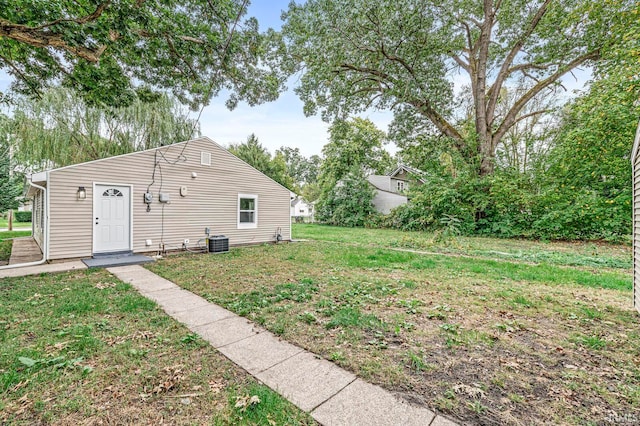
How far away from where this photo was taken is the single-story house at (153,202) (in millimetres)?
6383

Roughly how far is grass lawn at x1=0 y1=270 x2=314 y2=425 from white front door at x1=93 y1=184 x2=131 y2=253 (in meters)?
3.68

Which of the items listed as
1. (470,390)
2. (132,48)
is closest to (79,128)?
(132,48)

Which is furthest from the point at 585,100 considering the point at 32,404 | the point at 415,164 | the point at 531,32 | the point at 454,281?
the point at 32,404

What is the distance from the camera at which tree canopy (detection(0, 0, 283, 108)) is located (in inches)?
175

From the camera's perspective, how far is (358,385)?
2.10 metres

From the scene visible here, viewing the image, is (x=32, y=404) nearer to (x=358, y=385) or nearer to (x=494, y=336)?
(x=358, y=385)

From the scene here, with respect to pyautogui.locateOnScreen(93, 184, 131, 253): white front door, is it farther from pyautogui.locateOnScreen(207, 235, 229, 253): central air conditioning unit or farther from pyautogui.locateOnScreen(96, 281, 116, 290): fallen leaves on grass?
pyautogui.locateOnScreen(96, 281, 116, 290): fallen leaves on grass

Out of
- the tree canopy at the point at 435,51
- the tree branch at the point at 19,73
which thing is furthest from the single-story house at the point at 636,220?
the tree branch at the point at 19,73

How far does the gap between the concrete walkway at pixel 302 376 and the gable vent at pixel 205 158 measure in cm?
575

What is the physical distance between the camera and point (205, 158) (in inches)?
336

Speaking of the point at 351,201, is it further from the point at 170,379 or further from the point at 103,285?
the point at 170,379

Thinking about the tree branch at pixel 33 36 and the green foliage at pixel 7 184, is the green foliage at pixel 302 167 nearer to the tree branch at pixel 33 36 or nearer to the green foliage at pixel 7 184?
the green foliage at pixel 7 184

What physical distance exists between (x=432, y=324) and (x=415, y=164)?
1364cm

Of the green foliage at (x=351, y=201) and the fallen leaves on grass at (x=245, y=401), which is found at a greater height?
the green foliage at (x=351, y=201)
